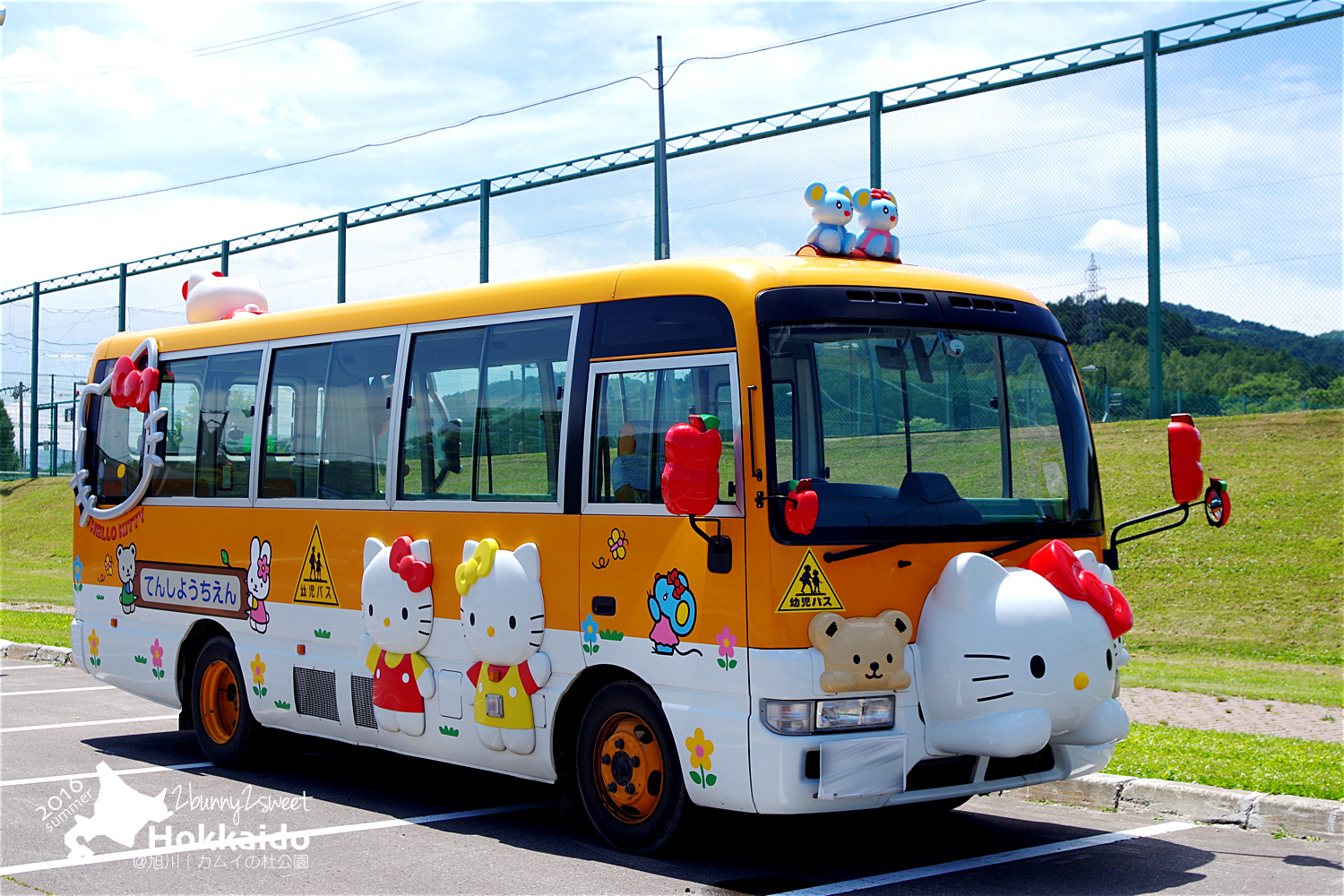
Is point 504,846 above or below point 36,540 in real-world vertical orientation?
below

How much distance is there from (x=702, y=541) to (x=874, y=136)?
20595mm

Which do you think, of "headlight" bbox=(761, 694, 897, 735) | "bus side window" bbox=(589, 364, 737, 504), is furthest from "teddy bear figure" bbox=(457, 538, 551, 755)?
"headlight" bbox=(761, 694, 897, 735)

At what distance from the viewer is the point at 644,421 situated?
23.8 feet

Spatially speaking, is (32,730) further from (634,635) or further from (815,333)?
(815,333)

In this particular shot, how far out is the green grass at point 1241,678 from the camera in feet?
43.8

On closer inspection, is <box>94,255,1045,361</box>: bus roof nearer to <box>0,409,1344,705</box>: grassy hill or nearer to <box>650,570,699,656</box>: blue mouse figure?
<box>650,570,699,656</box>: blue mouse figure

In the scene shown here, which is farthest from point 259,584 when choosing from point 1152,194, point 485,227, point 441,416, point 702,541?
point 485,227

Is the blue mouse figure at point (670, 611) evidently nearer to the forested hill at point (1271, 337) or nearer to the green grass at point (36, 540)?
the forested hill at point (1271, 337)

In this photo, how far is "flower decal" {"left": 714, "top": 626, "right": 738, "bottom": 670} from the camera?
255 inches

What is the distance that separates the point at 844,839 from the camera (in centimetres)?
766

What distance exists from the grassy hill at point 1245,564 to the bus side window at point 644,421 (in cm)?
872

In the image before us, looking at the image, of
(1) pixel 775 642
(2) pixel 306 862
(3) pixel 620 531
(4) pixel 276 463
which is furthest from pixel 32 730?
(1) pixel 775 642

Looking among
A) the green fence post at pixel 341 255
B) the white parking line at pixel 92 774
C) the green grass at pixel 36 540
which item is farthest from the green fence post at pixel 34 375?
the white parking line at pixel 92 774

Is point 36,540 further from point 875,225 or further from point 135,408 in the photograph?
point 875,225
